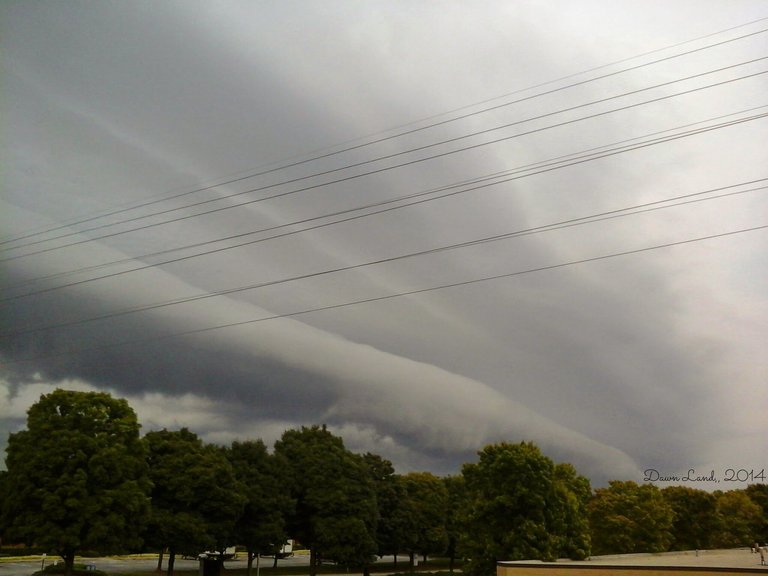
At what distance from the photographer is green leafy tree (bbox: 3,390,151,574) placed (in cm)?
4231

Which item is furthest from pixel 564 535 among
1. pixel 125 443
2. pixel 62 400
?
pixel 62 400

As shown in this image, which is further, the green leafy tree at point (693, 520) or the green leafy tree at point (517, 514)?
the green leafy tree at point (693, 520)

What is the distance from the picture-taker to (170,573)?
178 ft

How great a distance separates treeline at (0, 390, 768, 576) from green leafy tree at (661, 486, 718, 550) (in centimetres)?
16

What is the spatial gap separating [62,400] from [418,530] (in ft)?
161

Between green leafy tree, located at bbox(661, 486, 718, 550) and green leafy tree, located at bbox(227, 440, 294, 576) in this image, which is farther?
green leafy tree, located at bbox(661, 486, 718, 550)

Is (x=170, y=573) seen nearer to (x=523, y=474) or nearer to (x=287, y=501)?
(x=287, y=501)

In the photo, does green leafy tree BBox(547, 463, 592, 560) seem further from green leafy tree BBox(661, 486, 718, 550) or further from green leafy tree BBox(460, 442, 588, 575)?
green leafy tree BBox(661, 486, 718, 550)

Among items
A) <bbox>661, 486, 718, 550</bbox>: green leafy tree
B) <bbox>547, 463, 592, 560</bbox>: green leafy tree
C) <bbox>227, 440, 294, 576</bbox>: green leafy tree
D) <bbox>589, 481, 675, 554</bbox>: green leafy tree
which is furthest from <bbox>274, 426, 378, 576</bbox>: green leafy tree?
<bbox>661, 486, 718, 550</bbox>: green leafy tree

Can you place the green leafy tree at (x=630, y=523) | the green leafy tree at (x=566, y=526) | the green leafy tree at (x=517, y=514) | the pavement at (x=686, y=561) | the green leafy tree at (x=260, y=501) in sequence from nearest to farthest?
the pavement at (x=686, y=561)
the green leafy tree at (x=517, y=514)
the green leafy tree at (x=566, y=526)
the green leafy tree at (x=260, y=501)
the green leafy tree at (x=630, y=523)

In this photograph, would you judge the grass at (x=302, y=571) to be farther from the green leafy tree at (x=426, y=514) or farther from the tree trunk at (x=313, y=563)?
the tree trunk at (x=313, y=563)

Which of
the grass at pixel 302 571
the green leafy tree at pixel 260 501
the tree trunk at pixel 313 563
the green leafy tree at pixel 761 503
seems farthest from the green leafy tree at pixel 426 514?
the green leafy tree at pixel 761 503

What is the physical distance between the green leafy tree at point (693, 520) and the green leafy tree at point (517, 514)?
34515 mm

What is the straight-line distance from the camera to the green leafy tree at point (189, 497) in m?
51.7
